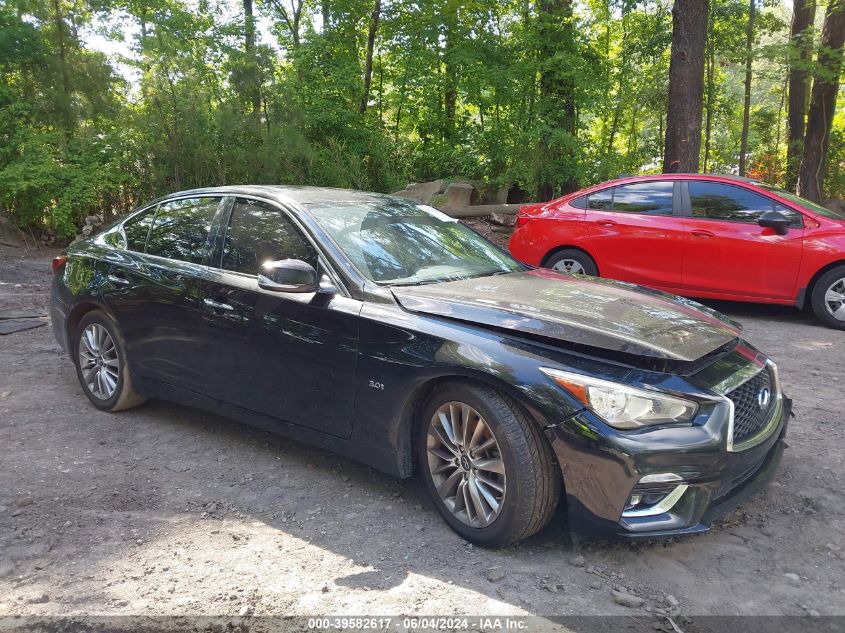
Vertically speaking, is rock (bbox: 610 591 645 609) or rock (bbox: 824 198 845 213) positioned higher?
rock (bbox: 824 198 845 213)

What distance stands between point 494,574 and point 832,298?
6.02 meters

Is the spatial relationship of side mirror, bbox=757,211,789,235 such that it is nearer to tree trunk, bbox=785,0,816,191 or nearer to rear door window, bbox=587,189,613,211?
rear door window, bbox=587,189,613,211

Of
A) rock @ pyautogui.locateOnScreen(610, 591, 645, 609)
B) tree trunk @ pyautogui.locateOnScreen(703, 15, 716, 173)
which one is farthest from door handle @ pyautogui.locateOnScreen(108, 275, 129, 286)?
tree trunk @ pyautogui.locateOnScreen(703, 15, 716, 173)

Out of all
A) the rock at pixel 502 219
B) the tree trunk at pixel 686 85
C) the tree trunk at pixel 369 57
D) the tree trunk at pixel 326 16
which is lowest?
the rock at pixel 502 219

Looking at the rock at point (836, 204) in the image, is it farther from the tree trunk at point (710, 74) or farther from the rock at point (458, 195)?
the rock at point (458, 195)

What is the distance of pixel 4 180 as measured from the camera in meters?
12.1

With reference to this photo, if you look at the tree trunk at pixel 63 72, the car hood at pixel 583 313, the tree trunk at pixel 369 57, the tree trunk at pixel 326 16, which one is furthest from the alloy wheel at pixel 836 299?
the tree trunk at pixel 326 16

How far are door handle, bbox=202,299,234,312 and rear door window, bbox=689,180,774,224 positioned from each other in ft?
19.1

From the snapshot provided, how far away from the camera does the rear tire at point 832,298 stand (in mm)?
7211

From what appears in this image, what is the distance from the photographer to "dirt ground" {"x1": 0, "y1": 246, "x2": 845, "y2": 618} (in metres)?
2.71

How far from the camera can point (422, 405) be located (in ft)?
10.7

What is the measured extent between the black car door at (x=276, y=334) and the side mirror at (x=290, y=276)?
8 cm

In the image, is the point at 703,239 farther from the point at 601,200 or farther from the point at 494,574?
the point at 494,574

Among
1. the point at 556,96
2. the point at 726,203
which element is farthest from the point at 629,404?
the point at 556,96
